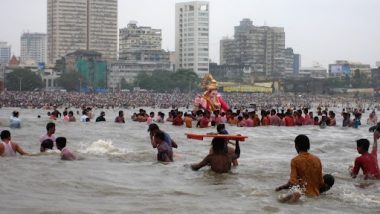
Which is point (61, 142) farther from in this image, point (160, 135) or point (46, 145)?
point (160, 135)

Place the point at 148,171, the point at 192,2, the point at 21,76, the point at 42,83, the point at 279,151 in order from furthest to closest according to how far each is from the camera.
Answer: the point at 192,2 → the point at 42,83 → the point at 21,76 → the point at 279,151 → the point at 148,171

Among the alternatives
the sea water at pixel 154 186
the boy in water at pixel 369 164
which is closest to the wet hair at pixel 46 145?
the sea water at pixel 154 186

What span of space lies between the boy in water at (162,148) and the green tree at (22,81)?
107m

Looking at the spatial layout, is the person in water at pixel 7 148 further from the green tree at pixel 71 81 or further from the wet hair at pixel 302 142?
the green tree at pixel 71 81

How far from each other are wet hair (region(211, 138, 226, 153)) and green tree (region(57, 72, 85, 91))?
11776cm

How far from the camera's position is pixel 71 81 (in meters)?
127

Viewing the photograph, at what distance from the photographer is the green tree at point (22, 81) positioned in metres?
117

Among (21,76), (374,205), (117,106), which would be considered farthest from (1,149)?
(21,76)

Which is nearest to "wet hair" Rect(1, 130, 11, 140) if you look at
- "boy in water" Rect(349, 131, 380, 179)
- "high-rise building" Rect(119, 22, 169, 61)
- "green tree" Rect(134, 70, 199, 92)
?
"boy in water" Rect(349, 131, 380, 179)

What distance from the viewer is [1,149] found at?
1285 cm

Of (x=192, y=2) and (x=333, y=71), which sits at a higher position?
(x=192, y=2)

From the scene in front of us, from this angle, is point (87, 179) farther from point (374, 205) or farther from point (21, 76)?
point (21, 76)

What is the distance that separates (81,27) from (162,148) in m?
165

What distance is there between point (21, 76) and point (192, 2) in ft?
220
